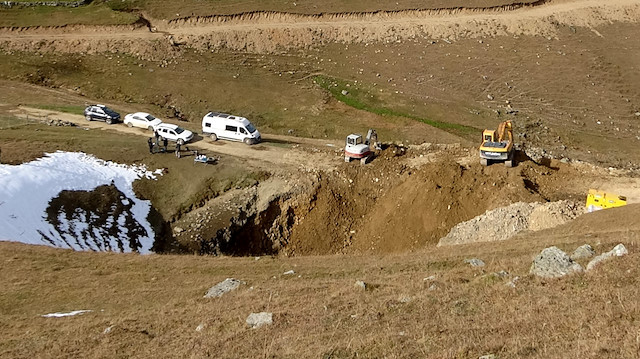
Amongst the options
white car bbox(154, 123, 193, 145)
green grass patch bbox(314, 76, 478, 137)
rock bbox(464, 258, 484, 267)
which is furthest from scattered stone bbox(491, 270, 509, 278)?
green grass patch bbox(314, 76, 478, 137)

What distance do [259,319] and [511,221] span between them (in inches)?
748

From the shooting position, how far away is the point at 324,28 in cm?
7512

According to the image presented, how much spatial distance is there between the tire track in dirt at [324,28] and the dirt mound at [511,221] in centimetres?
4526

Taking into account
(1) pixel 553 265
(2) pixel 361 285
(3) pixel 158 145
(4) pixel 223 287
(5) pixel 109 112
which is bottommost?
(3) pixel 158 145

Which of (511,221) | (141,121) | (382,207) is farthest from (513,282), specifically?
(141,121)

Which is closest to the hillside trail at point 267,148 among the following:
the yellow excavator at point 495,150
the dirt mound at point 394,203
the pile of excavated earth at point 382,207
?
the pile of excavated earth at point 382,207

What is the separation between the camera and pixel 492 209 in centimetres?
3466

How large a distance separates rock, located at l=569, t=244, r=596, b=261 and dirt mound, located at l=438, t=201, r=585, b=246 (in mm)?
8825

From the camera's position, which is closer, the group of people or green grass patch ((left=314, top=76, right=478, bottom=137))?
the group of people

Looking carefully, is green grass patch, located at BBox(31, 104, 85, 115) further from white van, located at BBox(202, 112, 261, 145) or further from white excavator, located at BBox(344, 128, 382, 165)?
white excavator, located at BBox(344, 128, 382, 165)

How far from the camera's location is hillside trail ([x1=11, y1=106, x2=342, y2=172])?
41.9 metres

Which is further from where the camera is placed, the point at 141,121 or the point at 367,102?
the point at 367,102

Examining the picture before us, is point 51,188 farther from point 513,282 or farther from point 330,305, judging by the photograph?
point 513,282

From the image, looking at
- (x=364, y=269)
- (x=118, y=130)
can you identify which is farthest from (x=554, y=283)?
(x=118, y=130)
